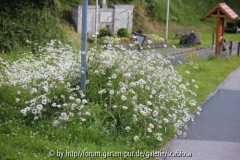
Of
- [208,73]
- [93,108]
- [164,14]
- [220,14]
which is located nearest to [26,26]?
[208,73]

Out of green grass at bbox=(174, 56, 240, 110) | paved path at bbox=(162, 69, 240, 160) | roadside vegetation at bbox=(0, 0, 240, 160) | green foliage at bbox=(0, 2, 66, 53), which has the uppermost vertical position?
green foliage at bbox=(0, 2, 66, 53)

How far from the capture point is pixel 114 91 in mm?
6742

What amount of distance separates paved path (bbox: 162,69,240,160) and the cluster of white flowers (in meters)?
0.28

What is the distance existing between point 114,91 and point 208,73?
21.3 feet

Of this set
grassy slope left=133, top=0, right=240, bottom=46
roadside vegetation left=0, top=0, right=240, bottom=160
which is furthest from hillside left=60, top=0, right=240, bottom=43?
roadside vegetation left=0, top=0, right=240, bottom=160

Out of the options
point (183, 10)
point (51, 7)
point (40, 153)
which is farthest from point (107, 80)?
point (183, 10)

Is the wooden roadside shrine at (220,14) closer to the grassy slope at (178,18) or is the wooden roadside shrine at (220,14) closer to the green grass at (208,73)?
the green grass at (208,73)

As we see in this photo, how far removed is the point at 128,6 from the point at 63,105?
20.0 meters

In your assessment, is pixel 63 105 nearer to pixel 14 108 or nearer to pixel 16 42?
pixel 14 108

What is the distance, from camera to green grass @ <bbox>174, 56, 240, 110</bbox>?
33.9 ft

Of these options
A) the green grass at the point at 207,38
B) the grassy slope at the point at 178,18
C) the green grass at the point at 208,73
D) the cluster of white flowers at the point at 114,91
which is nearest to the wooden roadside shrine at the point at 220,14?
the green grass at the point at 208,73

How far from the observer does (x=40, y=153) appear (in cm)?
507

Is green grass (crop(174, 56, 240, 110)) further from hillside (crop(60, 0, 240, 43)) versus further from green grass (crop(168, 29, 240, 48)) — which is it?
hillside (crop(60, 0, 240, 43))

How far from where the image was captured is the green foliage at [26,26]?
13.5 metres
